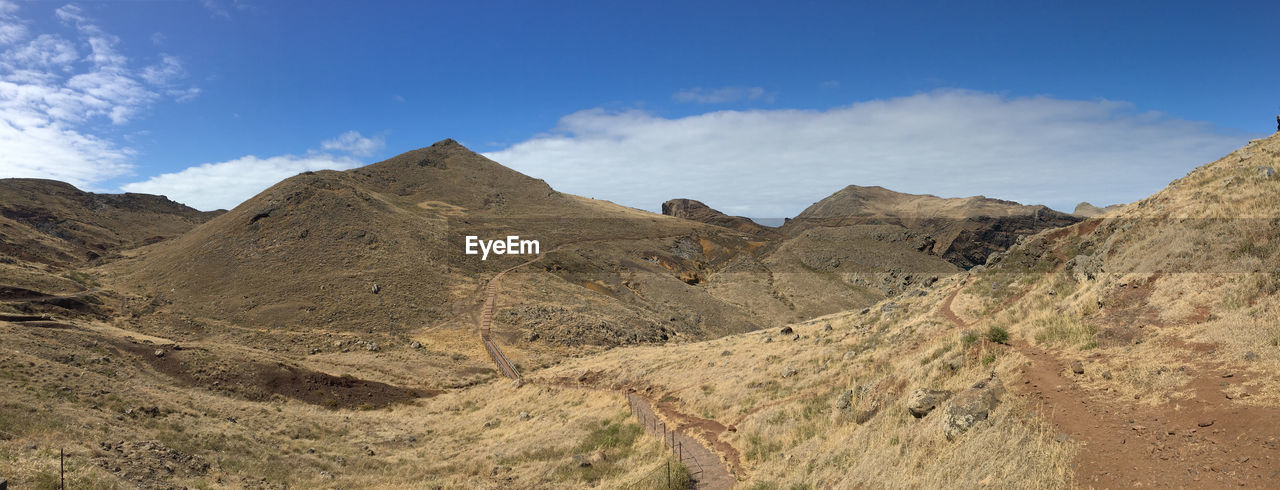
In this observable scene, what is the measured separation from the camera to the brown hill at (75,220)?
75.2 meters

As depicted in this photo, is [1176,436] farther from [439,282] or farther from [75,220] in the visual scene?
[75,220]

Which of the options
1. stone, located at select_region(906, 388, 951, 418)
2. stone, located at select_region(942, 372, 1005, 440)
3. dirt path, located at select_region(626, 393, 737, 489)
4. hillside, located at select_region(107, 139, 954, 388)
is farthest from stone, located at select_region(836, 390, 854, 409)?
hillside, located at select_region(107, 139, 954, 388)

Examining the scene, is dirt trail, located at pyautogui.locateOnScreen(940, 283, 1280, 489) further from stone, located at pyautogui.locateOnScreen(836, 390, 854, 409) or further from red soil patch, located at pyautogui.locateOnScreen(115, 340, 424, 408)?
red soil patch, located at pyautogui.locateOnScreen(115, 340, 424, 408)

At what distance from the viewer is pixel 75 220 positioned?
107m

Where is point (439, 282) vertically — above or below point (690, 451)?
above

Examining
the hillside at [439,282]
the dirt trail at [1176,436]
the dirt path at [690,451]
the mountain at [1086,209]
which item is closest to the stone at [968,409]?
the dirt trail at [1176,436]

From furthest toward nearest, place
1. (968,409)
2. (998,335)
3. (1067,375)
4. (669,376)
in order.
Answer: (669,376) → (998,335) → (1067,375) → (968,409)

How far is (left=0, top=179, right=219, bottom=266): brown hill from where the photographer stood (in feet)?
247

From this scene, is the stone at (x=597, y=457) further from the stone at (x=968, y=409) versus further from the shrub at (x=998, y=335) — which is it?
the shrub at (x=998, y=335)

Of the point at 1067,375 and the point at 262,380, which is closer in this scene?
the point at 1067,375

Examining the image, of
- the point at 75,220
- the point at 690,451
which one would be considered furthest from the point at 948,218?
the point at 75,220

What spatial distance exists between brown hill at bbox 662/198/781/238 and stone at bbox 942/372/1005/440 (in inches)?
5002

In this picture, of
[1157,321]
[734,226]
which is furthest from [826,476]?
[734,226]

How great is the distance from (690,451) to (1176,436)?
1021cm
